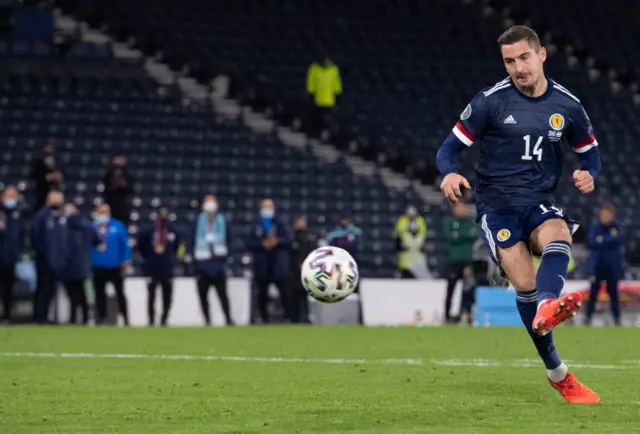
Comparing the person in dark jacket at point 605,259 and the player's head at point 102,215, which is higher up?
the player's head at point 102,215

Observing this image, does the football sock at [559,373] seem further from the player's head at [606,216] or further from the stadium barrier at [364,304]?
the player's head at [606,216]

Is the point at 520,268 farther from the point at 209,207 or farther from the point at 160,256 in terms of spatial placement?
the point at 209,207

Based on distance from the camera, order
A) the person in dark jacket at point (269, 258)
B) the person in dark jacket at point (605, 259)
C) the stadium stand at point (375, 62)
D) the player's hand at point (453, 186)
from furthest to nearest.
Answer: the stadium stand at point (375, 62), the person in dark jacket at point (269, 258), the person in dark jacket at point (605, 259), the player's hand at point (453, 186)

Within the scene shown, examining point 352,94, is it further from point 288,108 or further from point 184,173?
point 184,173

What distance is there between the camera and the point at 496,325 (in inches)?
790

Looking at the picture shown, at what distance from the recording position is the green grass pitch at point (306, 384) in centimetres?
693

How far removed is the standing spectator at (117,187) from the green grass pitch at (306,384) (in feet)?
22.3

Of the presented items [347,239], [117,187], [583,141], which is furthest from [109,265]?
[583,141]

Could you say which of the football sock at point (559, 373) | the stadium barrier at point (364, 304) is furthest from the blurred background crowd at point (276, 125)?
the football sock at point (559, 373)

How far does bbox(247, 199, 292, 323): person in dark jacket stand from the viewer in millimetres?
21000

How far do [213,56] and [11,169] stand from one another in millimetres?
6388

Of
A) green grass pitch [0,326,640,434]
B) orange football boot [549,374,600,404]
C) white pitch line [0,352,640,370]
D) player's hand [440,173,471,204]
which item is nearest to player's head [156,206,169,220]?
green grass pitch [0,326,640,434]

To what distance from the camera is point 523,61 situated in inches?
320

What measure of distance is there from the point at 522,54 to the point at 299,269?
13.2 m
